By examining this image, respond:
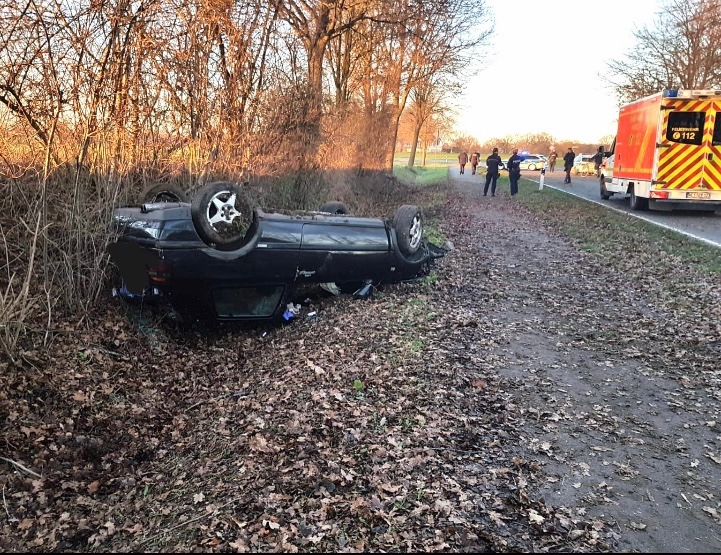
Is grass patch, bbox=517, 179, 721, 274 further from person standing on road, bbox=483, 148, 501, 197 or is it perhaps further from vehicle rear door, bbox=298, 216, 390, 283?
vehicle rear door, bbox=298, 216, 390, 283

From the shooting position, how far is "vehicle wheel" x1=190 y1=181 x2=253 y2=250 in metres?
5.69

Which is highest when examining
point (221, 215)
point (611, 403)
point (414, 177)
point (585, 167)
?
point (585, 167)

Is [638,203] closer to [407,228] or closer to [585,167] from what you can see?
[407,228]

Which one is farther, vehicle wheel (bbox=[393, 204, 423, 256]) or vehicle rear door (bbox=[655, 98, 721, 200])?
vehicle rear door (bbox=[655, 98, 721, 200])

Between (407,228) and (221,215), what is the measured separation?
2682 millimetres

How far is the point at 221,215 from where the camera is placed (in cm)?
582

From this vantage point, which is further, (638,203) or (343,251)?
(638,203)

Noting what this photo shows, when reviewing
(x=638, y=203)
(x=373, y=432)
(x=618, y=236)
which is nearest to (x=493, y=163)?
(x=638, y=203)

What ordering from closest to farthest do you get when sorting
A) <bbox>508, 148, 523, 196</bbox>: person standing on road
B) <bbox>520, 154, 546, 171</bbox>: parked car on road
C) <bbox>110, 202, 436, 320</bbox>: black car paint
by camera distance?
<bbox>110, 202, 436, 320</bbox>: black car paint
<bbox>508, 148, 523, 196</bbox>: person standing on road
<bbox>520, 154, 546, 171</bbox>: parked car on road

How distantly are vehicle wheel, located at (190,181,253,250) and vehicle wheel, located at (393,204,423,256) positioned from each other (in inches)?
86.0

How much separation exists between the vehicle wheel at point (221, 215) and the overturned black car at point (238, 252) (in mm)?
10

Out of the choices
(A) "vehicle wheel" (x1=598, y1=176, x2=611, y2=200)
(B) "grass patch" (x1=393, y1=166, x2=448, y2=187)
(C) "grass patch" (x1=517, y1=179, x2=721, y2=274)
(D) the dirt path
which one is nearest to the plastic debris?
(D) the dirt path

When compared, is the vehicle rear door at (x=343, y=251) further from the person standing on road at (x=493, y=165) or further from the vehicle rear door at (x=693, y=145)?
the person standing on road at (x=493, y=165)

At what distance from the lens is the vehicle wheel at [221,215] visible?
18.7 ft
